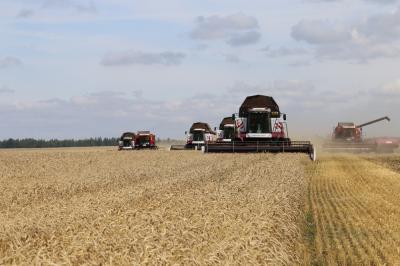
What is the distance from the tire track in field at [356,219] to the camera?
1120cm

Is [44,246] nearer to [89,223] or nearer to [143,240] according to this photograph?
[143,240]

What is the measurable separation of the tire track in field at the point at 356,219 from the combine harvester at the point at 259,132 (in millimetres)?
12134

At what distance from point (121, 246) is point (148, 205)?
5049 mm

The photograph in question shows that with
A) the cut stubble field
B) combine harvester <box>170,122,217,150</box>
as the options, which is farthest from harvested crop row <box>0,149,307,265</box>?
combine harvester <box>170,122,217,150</box>

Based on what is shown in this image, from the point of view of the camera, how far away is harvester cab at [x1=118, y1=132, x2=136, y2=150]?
221ft

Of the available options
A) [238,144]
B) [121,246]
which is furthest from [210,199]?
[238,144]

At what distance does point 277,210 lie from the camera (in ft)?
41.5

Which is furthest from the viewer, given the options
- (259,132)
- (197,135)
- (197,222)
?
(197,135)

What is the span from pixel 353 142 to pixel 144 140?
2184 cm

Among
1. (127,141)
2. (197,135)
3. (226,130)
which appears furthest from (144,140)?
(226,130)

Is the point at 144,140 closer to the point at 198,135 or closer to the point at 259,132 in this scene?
the point at 198,135

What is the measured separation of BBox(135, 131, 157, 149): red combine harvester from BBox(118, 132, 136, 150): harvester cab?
0.49m

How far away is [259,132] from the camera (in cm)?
4066

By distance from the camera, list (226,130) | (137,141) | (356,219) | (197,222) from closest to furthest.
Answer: (197,222)
(356,219)
(226,130)
(137,141)
